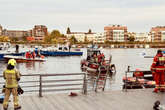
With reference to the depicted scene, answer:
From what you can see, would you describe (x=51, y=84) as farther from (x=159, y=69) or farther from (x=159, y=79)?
(x=159, y=69)

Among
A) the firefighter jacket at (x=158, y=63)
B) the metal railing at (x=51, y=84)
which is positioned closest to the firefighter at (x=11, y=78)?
the metal railing at (x=51, y=84)

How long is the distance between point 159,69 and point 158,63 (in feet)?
Result: 0.92

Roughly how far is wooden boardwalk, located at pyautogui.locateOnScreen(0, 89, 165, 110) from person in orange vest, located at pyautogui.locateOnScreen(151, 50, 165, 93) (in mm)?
531

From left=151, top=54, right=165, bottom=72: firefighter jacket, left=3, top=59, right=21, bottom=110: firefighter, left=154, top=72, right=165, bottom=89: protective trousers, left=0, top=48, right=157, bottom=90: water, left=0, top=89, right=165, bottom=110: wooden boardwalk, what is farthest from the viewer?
left=0, top=48, right=157, bottom=90: water

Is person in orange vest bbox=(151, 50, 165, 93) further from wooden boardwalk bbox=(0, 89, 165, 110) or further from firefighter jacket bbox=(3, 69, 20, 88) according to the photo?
firefighter jacket bbox=(3, 69, 20, 88)

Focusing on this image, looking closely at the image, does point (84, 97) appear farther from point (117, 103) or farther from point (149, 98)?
point (149, 98)

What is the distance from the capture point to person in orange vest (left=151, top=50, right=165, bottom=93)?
12227mm

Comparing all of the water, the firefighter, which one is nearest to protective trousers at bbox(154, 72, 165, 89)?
the firefighter

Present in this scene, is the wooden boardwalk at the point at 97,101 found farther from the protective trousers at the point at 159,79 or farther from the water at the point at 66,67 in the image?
the water at the point at 66,67

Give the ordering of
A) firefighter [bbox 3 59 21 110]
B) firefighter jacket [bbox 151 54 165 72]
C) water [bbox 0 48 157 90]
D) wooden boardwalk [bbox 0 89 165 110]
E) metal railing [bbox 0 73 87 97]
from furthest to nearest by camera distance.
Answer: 1. water [bbox 0 48 157 90]
2. firefighter jacket [bbox 151 54 165 72]
3. metal railing [bbox 0 73 87 97]
4. wooden boardwalk [bbox 0 89 165 110]
5. firefighter [bbox 3 59 21 110]

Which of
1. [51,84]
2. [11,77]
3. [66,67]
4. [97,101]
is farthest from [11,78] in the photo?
[66,67]

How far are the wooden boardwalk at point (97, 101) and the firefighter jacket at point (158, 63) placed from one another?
1.14 m

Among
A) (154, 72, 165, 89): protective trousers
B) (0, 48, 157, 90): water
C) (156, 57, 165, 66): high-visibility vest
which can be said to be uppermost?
(156, 57, 165, 66): high-visibility vest

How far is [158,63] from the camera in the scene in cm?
1237
